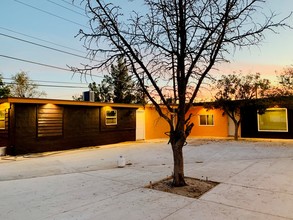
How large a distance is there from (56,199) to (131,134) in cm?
1119

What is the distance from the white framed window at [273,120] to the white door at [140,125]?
26.4ft

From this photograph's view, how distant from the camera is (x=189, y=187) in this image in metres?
4.77

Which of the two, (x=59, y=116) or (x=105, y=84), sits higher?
(x=105, y=84)

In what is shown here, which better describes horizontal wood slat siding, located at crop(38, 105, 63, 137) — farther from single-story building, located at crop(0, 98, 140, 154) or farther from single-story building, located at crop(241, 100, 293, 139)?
single-story building, located at crop(241, 100, 293, 139)

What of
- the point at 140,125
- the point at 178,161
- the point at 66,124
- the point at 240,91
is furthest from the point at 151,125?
the point at 178,161

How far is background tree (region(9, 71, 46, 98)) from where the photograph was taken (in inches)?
928

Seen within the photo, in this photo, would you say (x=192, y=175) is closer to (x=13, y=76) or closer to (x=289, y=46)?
(x=289, y=46)

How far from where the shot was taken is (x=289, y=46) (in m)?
6.48

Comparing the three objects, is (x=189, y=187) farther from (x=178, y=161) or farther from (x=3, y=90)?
(x=3, y=90)

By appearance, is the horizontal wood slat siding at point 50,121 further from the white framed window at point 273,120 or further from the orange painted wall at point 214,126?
the white framed window at point 273,120

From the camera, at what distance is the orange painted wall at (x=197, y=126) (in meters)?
17.0

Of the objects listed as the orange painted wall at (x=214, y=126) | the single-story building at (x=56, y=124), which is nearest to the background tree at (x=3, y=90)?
the single-story building at (x=56, y=124)

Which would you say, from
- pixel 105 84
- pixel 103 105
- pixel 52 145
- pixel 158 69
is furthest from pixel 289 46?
pixel 105 84

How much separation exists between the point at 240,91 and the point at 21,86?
21.1m
